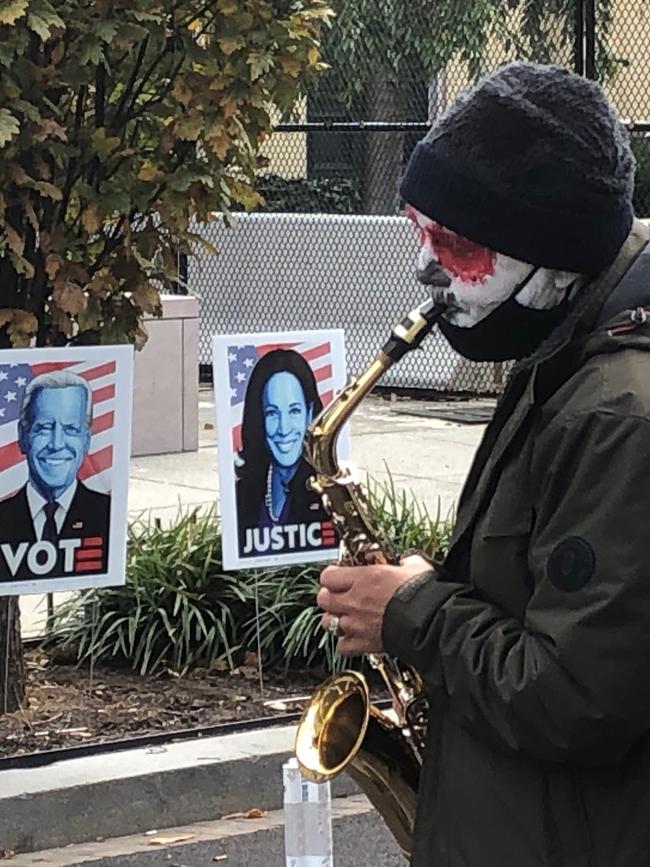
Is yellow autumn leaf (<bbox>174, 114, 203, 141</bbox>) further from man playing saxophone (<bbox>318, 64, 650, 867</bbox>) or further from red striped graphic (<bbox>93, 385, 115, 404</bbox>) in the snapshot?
man playing saxophone (<bbox>318, 64, 650, 867</bbox>)

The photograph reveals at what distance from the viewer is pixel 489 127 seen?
224 centimetres

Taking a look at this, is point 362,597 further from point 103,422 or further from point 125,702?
point 125,702

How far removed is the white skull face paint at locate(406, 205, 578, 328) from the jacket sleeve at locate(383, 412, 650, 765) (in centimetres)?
23

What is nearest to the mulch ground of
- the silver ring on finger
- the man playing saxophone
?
the silver ring on finger

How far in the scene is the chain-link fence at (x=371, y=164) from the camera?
1196cm

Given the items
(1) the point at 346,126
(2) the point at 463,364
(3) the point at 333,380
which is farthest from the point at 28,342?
(2) the point at 463,364

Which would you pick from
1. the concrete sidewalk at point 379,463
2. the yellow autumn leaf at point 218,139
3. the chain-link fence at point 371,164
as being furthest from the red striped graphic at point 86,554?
the chain-link fence at point 371,164

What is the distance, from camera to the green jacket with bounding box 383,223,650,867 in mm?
2039

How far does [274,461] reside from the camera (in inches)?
228

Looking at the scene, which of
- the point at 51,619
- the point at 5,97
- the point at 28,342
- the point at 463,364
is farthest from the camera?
the point at 463,364

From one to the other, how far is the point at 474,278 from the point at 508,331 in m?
0.09

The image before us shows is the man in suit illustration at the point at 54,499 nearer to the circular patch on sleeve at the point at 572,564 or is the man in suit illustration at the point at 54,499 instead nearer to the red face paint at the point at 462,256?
the red face paint at the point at 462,256

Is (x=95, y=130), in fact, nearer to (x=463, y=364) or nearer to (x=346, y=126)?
(x=346, y=126)

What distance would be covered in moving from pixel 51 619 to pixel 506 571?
447cm
